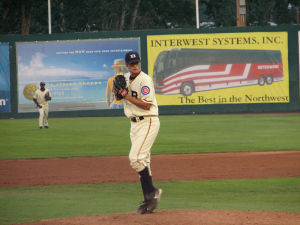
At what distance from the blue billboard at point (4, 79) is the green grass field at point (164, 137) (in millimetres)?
4327

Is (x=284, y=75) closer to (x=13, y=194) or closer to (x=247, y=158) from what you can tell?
(x=247, y=158)

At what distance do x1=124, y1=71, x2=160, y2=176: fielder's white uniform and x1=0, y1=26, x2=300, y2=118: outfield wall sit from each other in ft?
84.8

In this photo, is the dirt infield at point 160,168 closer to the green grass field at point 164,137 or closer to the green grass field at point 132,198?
the green grass field at point 132,198

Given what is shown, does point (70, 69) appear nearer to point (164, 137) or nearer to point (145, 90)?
point (164, 137)

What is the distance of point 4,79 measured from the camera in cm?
3384

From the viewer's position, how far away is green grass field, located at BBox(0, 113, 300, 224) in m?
9.03

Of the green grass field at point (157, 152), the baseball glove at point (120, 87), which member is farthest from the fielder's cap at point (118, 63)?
the baseball glove at point (120, 87)

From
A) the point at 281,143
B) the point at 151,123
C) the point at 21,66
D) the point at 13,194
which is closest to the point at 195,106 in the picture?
the point at 21,66

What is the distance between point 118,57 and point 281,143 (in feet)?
55.3

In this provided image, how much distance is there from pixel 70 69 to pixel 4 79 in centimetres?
361

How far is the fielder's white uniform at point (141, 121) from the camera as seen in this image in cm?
779

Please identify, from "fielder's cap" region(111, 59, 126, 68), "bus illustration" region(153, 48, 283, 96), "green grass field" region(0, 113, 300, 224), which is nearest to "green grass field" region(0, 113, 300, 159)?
"green grass field" region(0, 113, 300, 224)

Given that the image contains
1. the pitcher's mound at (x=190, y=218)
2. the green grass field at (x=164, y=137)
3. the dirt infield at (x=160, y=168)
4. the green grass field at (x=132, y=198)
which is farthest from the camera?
the green grass field at (x=164, y=137)

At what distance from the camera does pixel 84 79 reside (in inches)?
1336
